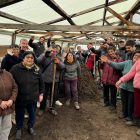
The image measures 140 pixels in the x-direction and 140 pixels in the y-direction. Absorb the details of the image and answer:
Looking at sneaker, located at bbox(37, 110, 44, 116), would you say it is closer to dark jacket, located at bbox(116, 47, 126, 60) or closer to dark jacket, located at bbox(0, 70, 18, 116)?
dark jacket, located at bbox(0, 70, 18, 116)

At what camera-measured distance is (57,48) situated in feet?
23.6

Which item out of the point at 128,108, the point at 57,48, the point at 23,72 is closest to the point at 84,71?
the point at 57,48

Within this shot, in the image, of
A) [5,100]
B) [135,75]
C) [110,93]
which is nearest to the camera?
[5,100]

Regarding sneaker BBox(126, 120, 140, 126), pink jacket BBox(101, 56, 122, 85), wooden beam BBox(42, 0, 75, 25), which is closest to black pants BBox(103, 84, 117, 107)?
pink jacket BBox(101, 56, 122, 85)

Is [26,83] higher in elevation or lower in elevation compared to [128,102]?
higher

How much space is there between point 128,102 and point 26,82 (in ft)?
8.88

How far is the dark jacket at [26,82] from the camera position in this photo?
492 centimetres

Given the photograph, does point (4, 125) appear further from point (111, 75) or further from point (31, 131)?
point (111, 75)

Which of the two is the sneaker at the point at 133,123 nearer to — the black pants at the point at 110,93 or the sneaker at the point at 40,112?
the black pants at the point at 110,93

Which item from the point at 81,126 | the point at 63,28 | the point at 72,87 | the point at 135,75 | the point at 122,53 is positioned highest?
the point at 63,28

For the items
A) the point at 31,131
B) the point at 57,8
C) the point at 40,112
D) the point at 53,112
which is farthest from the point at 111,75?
the point at 31,131

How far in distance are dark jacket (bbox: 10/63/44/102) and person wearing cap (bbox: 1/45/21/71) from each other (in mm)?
779

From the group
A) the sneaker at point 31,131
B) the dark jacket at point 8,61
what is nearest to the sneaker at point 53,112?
the sneaker at point 31,131

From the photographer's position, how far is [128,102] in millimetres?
6293
